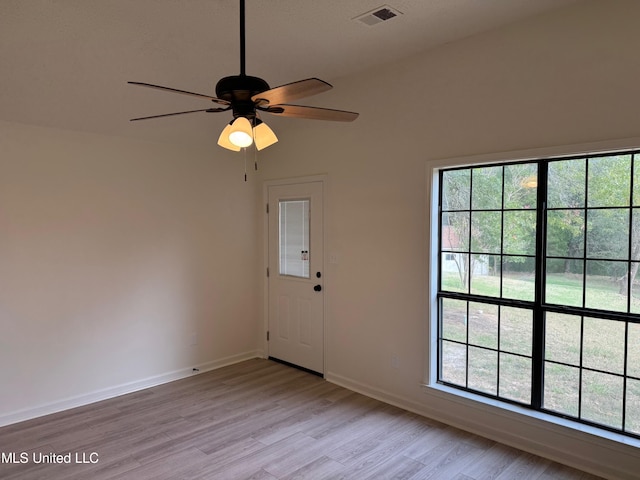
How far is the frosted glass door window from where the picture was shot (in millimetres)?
4637

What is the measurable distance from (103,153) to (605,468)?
15.1 ft

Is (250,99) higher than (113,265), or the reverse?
(250,99)

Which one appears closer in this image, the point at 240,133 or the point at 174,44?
the point at 240,133

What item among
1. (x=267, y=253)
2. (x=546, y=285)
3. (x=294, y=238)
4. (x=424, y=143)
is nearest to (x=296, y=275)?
(x=294, y=238)

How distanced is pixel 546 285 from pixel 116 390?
386cm

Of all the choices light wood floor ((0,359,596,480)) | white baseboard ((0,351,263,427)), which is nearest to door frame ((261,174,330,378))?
white baseboard ((0,351,263,427))

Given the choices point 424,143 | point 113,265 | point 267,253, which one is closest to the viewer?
point 424,143

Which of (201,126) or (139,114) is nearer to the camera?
(139,114)

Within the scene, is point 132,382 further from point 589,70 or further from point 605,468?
point 589,70

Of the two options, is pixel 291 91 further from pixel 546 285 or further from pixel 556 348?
pixel 556 348

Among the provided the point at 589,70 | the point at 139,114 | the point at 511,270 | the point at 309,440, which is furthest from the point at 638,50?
the point at 139,114

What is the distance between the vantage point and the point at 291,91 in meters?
1.85

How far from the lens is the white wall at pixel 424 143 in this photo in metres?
2.67

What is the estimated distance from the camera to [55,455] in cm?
302
